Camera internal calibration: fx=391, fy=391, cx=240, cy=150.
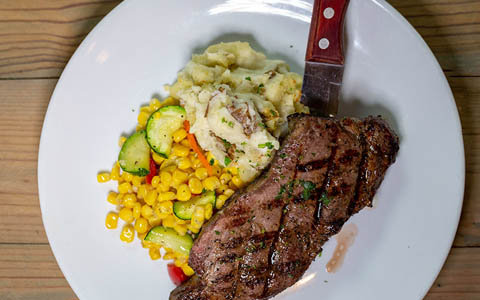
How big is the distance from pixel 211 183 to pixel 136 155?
91 centimetres

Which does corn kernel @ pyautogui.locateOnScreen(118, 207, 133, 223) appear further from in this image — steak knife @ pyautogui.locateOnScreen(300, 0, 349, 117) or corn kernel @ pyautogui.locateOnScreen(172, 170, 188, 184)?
steak knife @ pyautogui.locateOnScreen(300, 0, 349, 117)

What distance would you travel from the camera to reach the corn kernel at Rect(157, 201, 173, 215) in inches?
167

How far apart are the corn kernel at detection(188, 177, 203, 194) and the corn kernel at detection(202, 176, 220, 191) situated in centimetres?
5

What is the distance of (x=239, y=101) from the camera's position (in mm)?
3748

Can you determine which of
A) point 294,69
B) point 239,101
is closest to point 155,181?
point 239,101

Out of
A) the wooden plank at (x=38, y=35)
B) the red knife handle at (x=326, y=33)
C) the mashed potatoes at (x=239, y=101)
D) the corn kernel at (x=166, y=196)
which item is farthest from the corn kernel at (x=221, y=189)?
the wooden plank at (x=38, y=35)

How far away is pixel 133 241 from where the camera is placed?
4480mm

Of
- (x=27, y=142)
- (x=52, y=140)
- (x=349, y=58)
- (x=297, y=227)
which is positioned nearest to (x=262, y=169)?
(x=297, y=227)

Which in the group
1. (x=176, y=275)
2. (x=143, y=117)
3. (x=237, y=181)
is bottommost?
(x=176, y=275)

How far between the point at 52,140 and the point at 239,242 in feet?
7.86

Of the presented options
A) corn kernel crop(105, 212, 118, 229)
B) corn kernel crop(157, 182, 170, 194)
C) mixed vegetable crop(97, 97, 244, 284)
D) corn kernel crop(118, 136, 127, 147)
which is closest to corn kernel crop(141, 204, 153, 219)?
mixed vegetable crop(97, 97, 244, 284)

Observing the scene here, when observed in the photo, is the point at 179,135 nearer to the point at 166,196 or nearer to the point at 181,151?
the point at 181,151

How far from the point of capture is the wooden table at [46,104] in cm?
460

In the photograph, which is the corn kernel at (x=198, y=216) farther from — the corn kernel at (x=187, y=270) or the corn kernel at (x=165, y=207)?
the corn kernel at (x=187, y=270)
